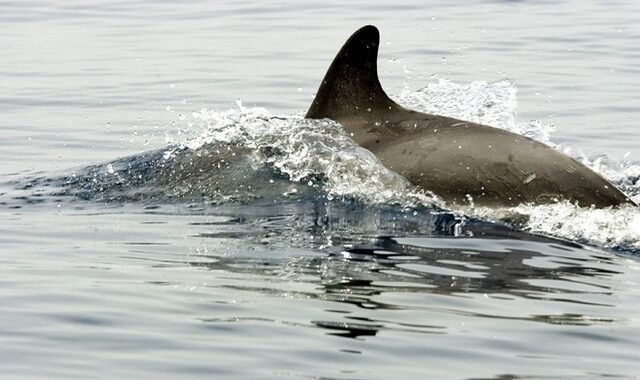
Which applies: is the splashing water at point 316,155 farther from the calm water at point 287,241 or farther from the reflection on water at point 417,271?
the reflection on water at point 417,271

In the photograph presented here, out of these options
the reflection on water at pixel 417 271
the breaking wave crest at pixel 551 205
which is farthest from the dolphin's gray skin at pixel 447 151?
the reflection on water at pixel 417 271

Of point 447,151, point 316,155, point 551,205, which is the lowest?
point 551,205

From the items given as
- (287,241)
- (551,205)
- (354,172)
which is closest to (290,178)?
(354,172)

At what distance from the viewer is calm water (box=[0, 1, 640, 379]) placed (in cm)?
758

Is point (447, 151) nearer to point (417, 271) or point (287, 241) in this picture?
point (287, 241)

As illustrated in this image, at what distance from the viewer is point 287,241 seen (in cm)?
1038

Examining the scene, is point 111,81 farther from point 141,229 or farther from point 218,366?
point 218,366

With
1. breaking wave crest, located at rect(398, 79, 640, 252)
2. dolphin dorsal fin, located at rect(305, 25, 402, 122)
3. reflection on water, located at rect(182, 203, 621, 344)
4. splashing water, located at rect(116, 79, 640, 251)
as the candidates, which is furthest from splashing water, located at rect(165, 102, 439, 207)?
breaking wave crest, located at rect(398, 79, 640, 252)

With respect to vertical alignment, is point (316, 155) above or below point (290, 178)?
above

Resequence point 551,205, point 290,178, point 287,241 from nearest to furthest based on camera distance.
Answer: point 287,241, point 551,205, point 290,178

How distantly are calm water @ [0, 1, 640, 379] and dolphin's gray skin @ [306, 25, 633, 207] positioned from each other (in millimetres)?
142

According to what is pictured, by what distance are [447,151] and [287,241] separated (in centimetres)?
169

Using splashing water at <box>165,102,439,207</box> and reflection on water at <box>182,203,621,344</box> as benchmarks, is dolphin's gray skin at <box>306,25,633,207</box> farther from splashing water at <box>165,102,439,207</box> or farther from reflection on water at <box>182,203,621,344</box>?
reflection on water at <box>182,203,621,344</box>

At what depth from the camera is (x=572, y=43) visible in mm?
23609
